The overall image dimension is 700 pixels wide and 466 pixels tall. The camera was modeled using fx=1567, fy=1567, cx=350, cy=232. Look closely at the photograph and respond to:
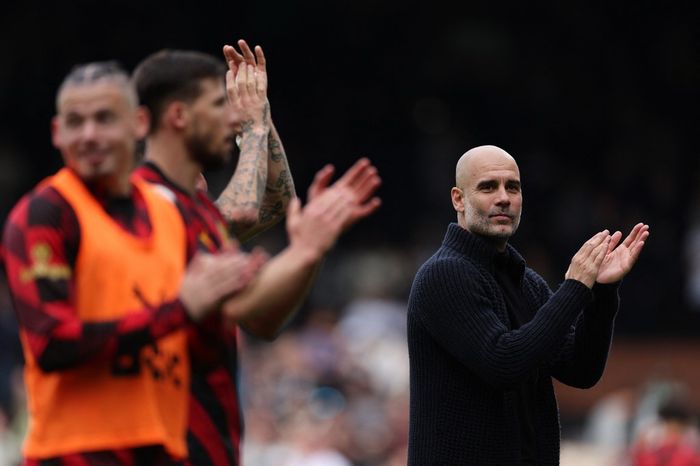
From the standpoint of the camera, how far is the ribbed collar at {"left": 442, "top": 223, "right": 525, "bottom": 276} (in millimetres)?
5910

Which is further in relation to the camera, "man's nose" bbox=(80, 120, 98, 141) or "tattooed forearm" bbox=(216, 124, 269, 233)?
"tattooed forearm" bbox=(216, 124, 269, 233)

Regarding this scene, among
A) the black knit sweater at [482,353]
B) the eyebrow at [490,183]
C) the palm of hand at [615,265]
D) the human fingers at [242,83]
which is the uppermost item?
the human fingers at [242,83]

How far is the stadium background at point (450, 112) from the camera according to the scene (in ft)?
61.3

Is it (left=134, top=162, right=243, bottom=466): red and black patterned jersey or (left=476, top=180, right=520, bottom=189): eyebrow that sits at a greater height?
(left=476, top=180, right=520, bottom=189): eyebrow

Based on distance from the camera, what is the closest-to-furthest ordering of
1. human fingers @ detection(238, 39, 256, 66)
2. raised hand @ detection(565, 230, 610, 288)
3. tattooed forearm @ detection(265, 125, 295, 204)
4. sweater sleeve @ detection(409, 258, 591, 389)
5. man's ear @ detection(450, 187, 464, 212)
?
sweater sleeve @ detection(409, 258, 591, 389) → raised hand @ detection(565, 230, 610, 288) → man's ear @ detection(450, 187, 464, 212) → human fingers @ detection(238, 39, 256, 66) → tattooed forearm @ detection(265, 125, 295, 204)

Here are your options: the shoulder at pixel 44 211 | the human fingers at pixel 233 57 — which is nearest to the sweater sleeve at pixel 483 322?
the human fingers at pixel 233 57

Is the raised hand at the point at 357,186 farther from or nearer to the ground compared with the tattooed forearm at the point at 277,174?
farther from the ground

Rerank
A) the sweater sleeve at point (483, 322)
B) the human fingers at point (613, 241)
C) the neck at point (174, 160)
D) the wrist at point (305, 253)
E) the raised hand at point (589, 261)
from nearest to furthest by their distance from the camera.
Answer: the wrist at point (305, 253), the neck at point (174, 160), the sweater sleeve at point (483, 322), the raised hand at point (589, 261), the human fingers at point (613, 241)

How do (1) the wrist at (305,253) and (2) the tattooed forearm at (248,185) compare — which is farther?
(2) the tattooed forearm at (248,185)

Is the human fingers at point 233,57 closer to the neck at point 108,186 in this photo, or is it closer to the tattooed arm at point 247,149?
the tattooed arm at point 247,149

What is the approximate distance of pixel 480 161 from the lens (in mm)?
5938

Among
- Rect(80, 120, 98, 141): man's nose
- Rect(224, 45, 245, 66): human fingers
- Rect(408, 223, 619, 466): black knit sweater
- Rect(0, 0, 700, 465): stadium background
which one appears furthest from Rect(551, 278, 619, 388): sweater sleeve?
Rect(0, 0, 700, 465): stadium background

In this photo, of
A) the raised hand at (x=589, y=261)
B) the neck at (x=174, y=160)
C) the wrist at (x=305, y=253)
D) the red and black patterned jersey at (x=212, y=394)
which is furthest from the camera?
the raised hand at (x=589, y=261)

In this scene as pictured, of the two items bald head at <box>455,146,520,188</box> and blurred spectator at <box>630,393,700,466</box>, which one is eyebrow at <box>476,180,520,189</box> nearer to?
bald head at <box>455,146,520,188</box>
